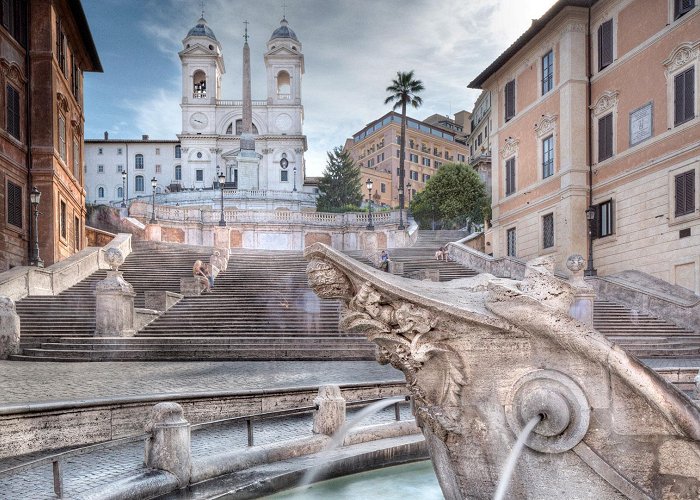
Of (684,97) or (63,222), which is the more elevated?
Answer: (684,97)

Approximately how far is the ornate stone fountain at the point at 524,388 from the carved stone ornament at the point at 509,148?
1107 inches

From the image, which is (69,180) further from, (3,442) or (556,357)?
(556,357)

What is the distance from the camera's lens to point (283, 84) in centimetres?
8900

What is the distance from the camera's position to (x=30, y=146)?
2552 cm

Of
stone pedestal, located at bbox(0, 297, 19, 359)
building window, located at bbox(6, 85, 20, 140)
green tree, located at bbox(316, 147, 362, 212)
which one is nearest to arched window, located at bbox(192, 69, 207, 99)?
green tree, located at bbox(316, 147, 362, 212)

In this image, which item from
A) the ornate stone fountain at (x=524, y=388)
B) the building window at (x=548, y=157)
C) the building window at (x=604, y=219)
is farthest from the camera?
the building window at (x=548, y=157)

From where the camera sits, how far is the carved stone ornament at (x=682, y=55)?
19.9m

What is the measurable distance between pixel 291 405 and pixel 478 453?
486 centimetres

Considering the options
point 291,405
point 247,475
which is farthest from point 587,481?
point 291,405

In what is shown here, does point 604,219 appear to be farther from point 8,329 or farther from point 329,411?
point 8,329

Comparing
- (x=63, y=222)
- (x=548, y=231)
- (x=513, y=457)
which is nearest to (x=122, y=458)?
(x=513, y=457)

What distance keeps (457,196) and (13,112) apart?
37.1m

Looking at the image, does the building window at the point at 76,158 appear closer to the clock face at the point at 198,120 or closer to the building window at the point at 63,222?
the building window at the point at 63,222

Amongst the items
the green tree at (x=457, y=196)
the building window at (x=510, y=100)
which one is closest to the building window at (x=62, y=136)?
the building window at (x=510, y=100)
